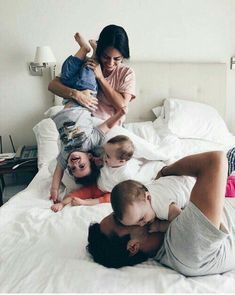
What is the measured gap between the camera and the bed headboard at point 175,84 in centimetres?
216

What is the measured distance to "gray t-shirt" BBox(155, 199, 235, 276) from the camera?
0.71m

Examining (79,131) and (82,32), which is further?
(82,32)

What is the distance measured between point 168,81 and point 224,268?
167 cm

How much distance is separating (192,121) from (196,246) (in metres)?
1.49

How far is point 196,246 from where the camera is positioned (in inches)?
28.2

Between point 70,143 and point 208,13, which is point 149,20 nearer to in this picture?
point 208,13

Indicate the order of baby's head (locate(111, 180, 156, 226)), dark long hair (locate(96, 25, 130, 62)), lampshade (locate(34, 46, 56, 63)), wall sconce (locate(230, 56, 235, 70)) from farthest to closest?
wall sconce (locate(230, 56, 235, 70)) → lampshade (locate(34, 46, 56, 63)) → dark long hair (locate(96, 25, 130, 62)) → baby's head (locate(111, 180, 156, 226))

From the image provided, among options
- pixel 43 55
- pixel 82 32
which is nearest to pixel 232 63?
pixel 82 32

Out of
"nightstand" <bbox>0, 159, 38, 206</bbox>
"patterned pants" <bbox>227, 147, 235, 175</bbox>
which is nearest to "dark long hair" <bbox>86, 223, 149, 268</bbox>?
"patterned pants" <bbox>227, 147, 235, 175</bbox>

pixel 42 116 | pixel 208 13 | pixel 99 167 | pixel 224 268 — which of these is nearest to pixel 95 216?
pixel 99 167

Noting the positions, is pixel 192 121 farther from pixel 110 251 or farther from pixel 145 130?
pixel 110 251

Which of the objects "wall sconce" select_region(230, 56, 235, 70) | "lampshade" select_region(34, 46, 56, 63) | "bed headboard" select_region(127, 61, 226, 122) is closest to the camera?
"lampshade" select_region(34, 46, 56, 63)

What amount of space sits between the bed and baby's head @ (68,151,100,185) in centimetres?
12

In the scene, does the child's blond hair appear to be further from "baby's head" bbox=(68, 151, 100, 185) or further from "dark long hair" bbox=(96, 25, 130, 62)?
"dark long hair" bbox=(96, 25, 130, 62)
